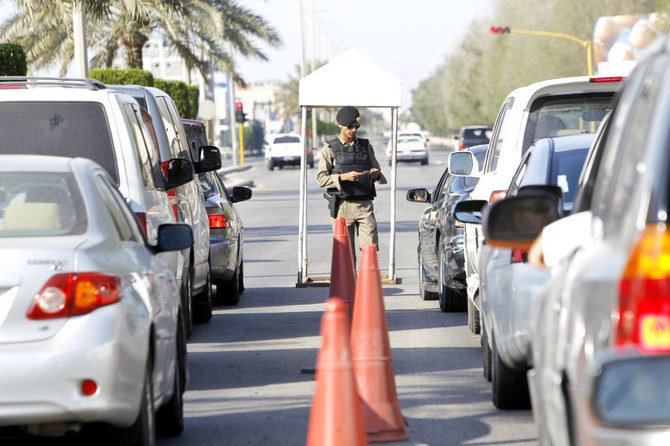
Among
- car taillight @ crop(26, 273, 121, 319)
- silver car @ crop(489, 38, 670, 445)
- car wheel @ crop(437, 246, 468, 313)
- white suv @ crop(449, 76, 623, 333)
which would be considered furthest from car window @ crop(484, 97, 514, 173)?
silver car @ crop(489, 38, 670, 445)

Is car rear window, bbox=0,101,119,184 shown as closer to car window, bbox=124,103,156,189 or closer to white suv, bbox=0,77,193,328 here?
white suv, bbox=0,77,193,328

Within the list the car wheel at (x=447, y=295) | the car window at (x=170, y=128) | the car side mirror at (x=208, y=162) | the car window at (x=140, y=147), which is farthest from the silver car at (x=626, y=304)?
the car side mirror at (x=208, y=162)

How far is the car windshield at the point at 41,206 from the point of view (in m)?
6.54

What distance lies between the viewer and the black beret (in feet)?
46.2

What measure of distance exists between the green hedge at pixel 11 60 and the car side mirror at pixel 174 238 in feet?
65.4

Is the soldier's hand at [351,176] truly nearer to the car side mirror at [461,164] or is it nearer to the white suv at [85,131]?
the car side mirror at [461,164]

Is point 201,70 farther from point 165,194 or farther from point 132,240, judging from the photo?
point 132,240

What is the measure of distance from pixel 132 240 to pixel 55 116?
2876 millimetres

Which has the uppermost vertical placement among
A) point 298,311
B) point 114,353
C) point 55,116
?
point 55,116

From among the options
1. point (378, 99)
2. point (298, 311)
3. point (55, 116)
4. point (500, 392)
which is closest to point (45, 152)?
point (55, 116)

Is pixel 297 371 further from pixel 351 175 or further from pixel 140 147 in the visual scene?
pixel 351 175

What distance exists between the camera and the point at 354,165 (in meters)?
14.3

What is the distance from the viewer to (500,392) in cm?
825

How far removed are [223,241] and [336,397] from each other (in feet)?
29.3
